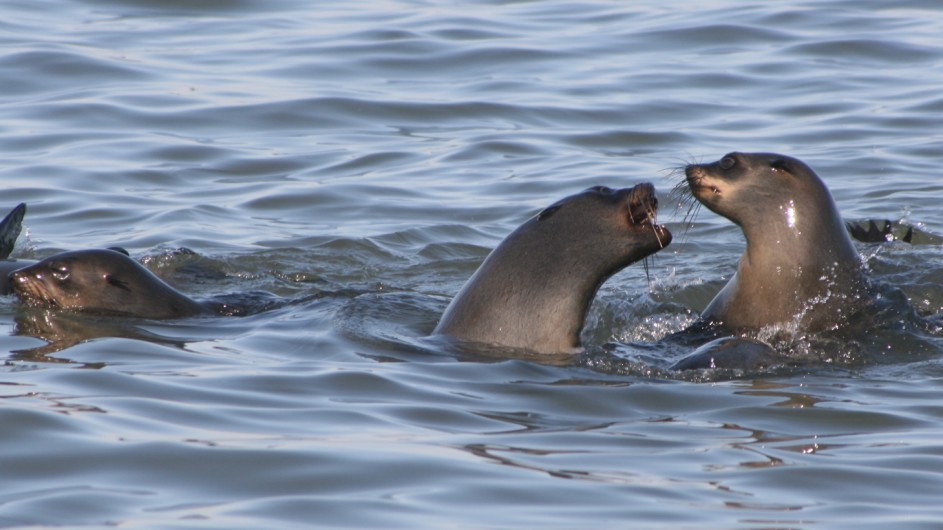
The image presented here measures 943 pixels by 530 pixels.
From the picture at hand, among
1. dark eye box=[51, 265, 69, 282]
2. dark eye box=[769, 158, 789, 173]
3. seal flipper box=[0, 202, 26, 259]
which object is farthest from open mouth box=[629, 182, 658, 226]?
seal flipper box=[0, 202, 26, 259]

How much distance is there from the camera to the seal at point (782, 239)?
A: 7227mm

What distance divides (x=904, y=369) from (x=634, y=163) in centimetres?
534

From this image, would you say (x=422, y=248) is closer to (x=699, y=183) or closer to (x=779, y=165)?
(x=699, y=183)

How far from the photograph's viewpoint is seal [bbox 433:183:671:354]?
632cm

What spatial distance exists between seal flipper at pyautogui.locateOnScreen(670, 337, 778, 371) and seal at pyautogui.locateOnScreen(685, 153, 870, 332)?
0.89 m

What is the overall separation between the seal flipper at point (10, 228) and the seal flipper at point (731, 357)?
384 cm

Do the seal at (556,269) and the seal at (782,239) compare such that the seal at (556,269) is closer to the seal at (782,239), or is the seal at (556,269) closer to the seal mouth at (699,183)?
the seal mouth at (699,183)

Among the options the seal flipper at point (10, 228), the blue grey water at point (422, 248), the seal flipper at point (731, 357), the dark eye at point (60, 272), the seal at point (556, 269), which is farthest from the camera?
the seal flipper at point (10, 228)

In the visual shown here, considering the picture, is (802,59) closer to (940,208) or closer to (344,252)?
(940,208)

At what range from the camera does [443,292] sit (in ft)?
29.1

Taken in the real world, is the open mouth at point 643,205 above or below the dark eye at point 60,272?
above

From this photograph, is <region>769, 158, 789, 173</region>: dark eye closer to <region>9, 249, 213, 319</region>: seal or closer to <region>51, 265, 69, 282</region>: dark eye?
<region>9, 249, 213, 319</region>: seal

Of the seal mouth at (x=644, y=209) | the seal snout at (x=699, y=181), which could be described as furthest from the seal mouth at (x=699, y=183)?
the seal mouth at (x=644, y=209)

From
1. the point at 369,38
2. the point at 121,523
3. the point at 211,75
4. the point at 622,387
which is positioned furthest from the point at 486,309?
the point at 369,38
